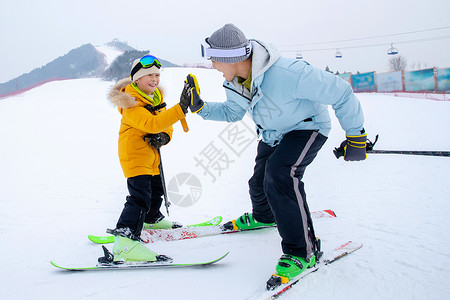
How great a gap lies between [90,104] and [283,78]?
1606 cm

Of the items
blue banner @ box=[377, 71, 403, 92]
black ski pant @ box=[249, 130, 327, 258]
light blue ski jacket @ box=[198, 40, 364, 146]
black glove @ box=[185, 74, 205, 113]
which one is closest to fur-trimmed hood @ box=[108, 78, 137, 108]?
black glove @ box=[185, 74, 205, 113]

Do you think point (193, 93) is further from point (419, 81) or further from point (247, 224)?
point (419, 81)

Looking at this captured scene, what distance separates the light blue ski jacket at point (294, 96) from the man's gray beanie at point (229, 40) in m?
0.10

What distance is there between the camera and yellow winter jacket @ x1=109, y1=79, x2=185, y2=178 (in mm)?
2443

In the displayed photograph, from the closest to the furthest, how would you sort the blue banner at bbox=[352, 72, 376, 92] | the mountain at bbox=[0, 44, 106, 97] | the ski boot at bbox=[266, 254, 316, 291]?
the ski boot at bbox=[266, 254, 316, 291], the blue banner at bbox=[352, 72, 376, 92], the mountain at bbox=[0, 44, 106, 97]

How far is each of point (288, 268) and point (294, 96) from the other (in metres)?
1.11

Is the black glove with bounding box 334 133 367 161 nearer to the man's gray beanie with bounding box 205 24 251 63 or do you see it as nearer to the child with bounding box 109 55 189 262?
the man's gray beanie with bounding box 205 24 251 63

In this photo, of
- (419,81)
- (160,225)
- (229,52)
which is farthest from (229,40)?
(419,81)

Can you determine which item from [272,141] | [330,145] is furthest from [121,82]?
[330,145]

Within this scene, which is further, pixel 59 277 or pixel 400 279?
pixel 59 277

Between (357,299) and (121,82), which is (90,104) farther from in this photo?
(357,299)

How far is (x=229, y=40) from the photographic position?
82.4 inches

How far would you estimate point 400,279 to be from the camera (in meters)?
1.89

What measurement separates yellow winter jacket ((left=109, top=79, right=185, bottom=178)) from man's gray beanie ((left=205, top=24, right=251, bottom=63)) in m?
0.58
